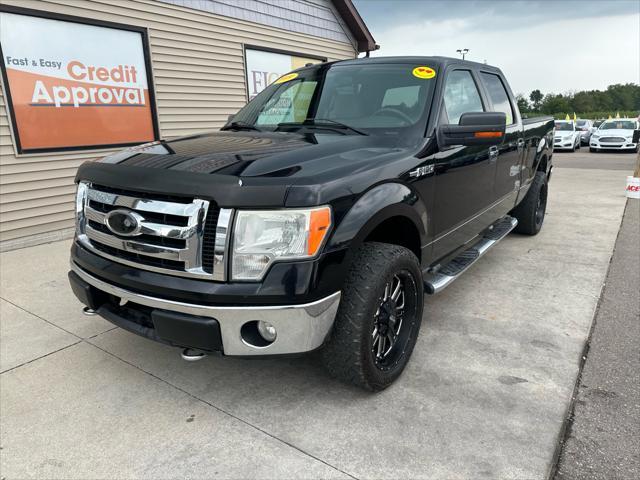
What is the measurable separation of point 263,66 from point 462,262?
21.2ft

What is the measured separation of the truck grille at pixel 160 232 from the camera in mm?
2033

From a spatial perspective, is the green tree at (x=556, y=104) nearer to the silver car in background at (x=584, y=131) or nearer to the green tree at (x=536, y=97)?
the green tree at (x=536, y=97)

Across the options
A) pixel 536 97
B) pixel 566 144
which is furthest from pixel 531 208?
pixel 536 97

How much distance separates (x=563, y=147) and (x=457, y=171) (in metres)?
21.2

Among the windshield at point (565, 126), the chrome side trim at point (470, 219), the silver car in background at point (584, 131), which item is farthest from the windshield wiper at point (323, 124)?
the silver car in background at point (584, 131)

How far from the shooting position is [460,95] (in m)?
3.45

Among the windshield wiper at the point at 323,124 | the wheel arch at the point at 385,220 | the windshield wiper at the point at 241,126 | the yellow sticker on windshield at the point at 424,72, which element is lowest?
the wheel arch at the point at 385,220

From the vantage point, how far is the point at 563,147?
21.3 m

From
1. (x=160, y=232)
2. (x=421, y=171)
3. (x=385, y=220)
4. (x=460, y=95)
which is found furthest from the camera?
(x=460, y=95)

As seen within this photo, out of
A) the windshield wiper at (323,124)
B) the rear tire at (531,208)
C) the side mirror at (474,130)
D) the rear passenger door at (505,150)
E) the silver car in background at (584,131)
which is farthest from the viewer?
the silver car in background at (584,131)

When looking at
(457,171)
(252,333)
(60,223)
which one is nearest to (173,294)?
(252,333)

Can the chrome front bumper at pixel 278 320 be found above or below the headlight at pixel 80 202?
below

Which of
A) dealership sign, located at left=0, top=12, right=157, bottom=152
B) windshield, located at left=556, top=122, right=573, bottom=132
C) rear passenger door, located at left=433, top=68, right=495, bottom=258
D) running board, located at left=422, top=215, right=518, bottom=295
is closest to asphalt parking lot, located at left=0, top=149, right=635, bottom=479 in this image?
running board, located at left=422, top=215, right=518, bottom=295

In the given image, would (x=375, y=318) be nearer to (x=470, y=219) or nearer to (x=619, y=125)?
(x=470, y=219)
